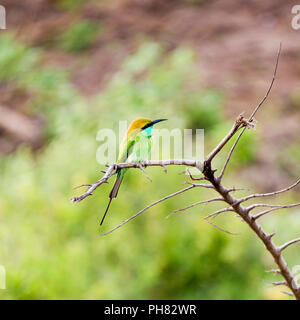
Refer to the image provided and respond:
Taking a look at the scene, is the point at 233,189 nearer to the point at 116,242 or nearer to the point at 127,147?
the point at 127,147

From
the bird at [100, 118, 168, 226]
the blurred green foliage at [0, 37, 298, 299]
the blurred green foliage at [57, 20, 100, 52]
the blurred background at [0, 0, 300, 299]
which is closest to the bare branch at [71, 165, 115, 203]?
the bird at [100, 118, 168, 226]

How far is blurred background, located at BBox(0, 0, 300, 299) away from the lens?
293 cm

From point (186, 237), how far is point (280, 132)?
125 inches

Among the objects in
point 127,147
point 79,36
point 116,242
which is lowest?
point 127,147

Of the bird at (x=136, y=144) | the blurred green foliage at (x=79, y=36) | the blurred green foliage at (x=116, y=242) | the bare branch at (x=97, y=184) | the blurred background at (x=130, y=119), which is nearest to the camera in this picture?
the bare branch at (x=97, y=184)

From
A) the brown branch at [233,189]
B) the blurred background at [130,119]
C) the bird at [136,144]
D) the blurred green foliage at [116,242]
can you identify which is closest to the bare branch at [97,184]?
the brown branch at [233,189]

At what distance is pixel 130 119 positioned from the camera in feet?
12.6

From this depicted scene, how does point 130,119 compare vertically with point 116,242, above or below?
above

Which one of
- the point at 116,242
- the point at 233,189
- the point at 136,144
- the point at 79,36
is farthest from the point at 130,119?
the point at 79,36

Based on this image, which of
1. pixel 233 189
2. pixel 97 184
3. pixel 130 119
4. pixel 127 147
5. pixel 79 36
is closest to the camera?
pixel 97 184

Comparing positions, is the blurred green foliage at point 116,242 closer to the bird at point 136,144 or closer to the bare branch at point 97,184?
the bird at point 136,144

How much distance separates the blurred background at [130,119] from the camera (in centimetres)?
293

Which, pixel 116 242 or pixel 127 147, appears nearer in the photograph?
pixel 127 147
